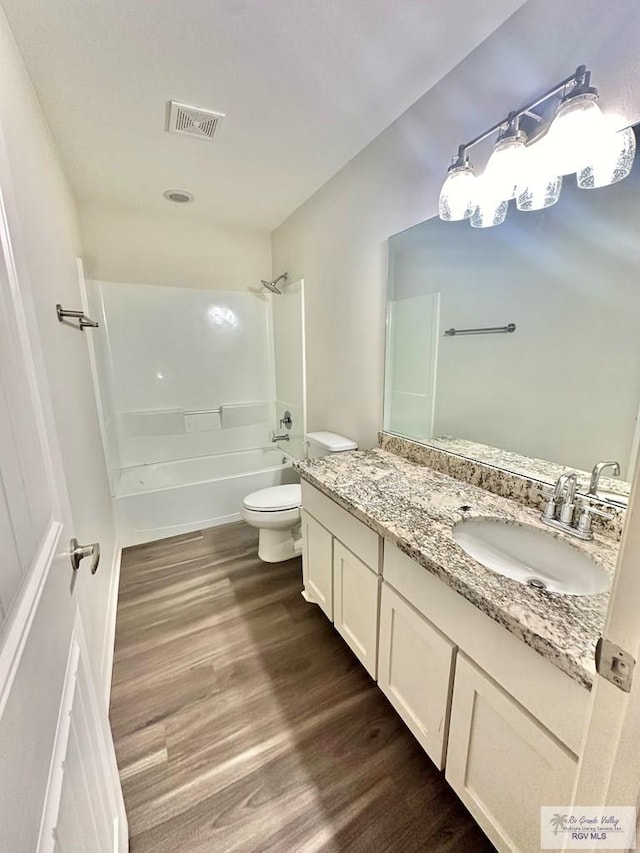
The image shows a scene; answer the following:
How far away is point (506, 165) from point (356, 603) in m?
1.68

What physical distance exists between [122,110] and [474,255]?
1665 mm

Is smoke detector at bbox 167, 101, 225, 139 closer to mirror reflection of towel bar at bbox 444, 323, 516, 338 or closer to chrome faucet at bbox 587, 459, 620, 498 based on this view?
mirror reflection of towel bar at bbox 444, 323, 516, 338

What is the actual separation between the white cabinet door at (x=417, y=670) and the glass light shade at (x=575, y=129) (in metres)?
1.46

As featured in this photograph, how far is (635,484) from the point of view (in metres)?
0.41

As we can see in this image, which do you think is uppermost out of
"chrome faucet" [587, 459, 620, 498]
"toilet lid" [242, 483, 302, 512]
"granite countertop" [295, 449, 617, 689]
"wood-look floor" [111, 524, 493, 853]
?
"chrome faucet" [587, 459, 620, 498]

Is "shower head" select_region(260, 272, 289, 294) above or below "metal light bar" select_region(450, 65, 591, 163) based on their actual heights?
below

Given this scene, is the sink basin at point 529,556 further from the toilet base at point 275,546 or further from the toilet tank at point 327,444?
the toilet base at point 275,546

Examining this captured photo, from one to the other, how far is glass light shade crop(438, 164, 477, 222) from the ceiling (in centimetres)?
42

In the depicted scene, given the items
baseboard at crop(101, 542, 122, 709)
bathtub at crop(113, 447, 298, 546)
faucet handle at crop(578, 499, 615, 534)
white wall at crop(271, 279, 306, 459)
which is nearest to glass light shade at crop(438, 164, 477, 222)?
faucet handle at crop(578, 499, 615, 534)

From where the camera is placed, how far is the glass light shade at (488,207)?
128 centimetres

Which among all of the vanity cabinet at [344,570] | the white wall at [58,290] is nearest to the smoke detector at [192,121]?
the white wall at [58,290]

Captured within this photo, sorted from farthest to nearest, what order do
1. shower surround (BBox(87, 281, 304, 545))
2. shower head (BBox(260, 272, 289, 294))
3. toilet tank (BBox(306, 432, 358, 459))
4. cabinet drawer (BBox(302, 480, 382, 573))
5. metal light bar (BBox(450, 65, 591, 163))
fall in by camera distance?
shower head (BBox(260, 272, 289, 294)) < shower surround (BBox(87, 281, 304, 545)) < toilet tank (BBox(306, 432, 358, 459)) < cabinet drawer (BBox(302, 480, 382, 573)) < metal light bar (BBox(450, 65, 591, 163))

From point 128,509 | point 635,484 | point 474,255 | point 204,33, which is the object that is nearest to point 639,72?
point 474,255

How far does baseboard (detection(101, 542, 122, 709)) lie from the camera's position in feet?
4.68
